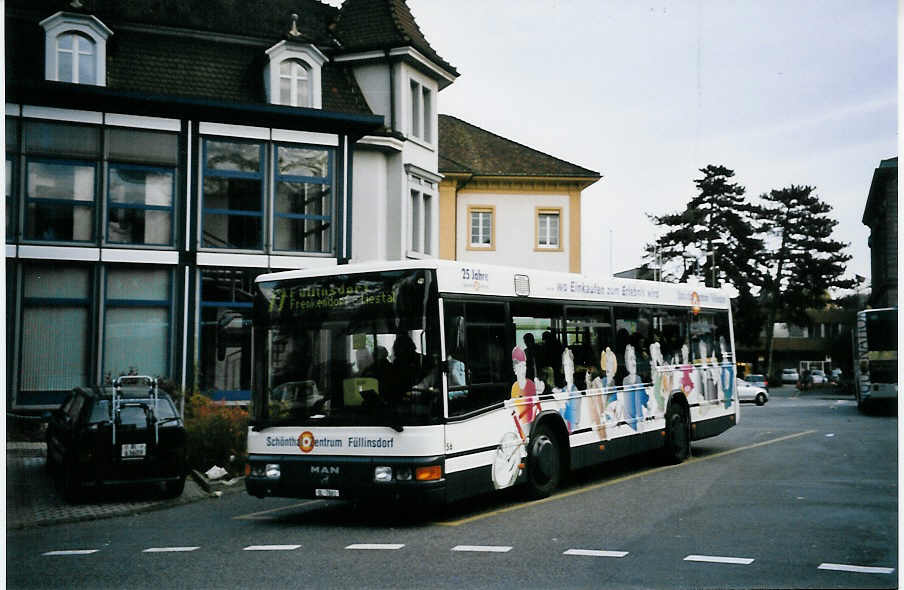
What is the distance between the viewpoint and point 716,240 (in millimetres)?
17672

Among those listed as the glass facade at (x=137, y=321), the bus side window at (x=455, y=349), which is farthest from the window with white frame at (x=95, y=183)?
the bus side window at (x=455, y=349)

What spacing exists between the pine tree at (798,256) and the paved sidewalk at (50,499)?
870cm

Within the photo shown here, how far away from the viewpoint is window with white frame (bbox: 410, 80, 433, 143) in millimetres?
24453

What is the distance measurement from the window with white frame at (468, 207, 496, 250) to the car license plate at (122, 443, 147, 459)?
45.4 feet

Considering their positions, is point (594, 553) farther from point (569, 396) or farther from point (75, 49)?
point (75, 49)

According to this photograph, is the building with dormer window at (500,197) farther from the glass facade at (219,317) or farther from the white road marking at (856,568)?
the white road marking at (856,568)

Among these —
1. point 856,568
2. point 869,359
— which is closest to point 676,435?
point 856,568

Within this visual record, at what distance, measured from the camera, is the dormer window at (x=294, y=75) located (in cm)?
2267

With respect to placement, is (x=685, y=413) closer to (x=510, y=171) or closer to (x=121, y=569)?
(x=121, y=569)

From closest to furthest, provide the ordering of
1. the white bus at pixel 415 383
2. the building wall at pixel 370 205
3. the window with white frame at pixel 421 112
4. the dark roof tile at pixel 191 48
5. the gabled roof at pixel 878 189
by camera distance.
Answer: the gabled roof at pixel 878 189, the white bus at pixel 415 383, the dark roof tile at pixel 191 48, the building wall at pixel 370 205, the window with white frame at pixel 421 112


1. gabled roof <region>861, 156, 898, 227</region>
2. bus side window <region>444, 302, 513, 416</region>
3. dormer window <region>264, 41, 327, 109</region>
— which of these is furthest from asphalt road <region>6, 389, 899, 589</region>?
dormer window <region>264, 41, 327, 109</region>

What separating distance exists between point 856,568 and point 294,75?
731 inches

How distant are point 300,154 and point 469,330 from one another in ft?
43.9

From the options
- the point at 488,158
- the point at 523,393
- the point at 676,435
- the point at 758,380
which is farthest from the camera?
the point at 758,380
